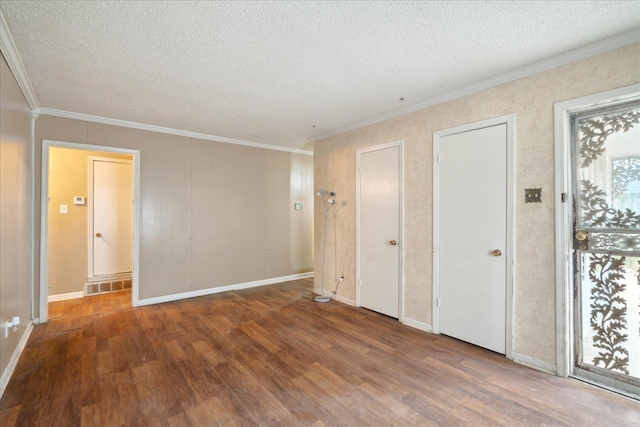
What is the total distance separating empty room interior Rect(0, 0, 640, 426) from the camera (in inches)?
76.9

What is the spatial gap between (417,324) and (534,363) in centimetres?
114

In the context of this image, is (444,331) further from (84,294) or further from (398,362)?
(84,294)

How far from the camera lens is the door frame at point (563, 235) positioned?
2.32m

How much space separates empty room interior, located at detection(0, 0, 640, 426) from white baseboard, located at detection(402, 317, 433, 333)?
0.05 feet

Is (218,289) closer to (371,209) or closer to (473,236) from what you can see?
(371,209)

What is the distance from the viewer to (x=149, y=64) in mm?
2484

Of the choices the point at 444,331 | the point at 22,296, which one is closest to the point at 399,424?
the point at 444,331

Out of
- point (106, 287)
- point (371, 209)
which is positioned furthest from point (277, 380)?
point (106, 287)

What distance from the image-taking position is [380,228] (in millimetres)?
3840

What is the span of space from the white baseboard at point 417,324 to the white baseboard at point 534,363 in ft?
2.77

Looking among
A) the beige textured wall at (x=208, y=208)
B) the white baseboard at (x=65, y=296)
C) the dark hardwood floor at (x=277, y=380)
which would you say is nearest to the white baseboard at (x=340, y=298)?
the dark hardwood floor at (x=277, y=380)

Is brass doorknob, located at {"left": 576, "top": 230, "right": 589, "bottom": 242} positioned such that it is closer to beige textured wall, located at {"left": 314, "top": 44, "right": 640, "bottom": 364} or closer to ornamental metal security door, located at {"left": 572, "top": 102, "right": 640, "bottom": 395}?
ornamental metal security door, located at {"left": 572, "top": 102, "right": 640, "bottom": 395}

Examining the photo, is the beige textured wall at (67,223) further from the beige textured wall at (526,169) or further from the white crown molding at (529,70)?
the beige textured wall at (526,169)

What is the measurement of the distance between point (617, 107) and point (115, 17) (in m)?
3.70
